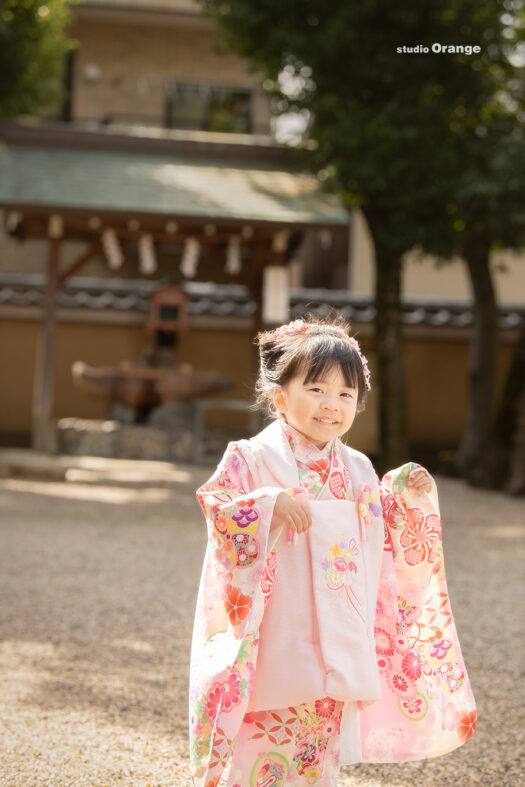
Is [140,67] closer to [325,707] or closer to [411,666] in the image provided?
[411,666]

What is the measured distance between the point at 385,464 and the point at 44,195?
4.54m

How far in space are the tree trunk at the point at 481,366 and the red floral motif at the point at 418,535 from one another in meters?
8.15

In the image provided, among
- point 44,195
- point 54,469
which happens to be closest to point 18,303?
point 44,195

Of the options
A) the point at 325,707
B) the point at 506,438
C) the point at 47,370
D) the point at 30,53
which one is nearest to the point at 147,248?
the point at 47,370

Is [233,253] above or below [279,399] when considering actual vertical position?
above

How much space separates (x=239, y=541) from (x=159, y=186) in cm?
852

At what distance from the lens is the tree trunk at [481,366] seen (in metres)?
10.0

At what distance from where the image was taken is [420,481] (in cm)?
206

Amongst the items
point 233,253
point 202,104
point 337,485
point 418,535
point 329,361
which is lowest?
point 418,535

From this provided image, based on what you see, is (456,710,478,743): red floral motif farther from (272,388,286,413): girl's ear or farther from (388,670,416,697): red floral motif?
(272,388,286,413): girl's ear

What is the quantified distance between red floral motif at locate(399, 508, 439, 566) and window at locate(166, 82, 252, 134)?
1398 centimetres

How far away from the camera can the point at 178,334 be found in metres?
11.8

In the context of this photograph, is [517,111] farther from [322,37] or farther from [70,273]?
[70,273]

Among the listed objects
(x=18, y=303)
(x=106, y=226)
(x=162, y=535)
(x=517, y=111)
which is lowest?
(x=162, y=535)
